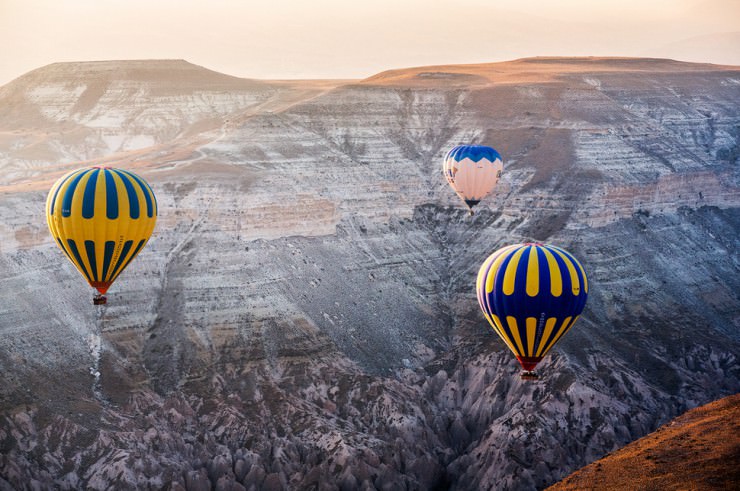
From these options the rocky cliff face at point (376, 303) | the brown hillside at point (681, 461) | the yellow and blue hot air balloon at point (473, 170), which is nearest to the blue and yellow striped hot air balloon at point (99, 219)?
the rocky cliff face at point (376, 303)

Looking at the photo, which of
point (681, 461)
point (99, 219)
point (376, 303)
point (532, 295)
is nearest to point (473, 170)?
point (376, 303)

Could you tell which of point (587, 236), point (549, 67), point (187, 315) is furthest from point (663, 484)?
point (549, 67)

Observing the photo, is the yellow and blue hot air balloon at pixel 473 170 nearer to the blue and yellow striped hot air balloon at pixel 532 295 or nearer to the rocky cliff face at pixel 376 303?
the rocky cliff face at pixel 376 303

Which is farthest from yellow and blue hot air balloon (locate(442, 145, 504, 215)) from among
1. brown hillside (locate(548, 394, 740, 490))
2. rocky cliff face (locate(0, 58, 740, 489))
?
brown hillside (locate(548, 394, 740, 490))

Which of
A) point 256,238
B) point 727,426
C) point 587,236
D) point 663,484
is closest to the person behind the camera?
point 663,484

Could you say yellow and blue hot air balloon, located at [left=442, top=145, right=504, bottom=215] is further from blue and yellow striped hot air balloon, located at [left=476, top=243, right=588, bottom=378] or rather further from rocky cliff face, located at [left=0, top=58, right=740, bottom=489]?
blue and yellow striped hot air balloon, located at [left=476, top=243, right=588, bottom=378]

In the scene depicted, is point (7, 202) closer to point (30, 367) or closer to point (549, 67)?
point (30, 367)
